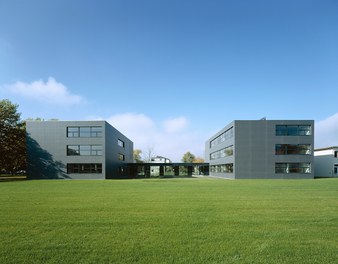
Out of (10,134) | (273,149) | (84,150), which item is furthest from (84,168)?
(273,149)

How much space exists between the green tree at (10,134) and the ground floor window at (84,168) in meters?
16.7

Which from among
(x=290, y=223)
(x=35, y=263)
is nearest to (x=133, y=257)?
(x=35, y=263)

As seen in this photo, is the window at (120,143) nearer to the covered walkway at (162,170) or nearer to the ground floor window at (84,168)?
the covered walkway at (162,170)

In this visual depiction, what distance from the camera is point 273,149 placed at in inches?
1718

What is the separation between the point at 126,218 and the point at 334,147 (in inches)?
2293

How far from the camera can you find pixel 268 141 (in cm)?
4381

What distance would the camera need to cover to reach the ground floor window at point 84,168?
43844 mm

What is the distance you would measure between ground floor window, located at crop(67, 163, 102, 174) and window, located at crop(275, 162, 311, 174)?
32156mm

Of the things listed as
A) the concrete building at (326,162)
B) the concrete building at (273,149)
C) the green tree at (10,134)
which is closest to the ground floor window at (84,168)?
the green tree at (10,134)

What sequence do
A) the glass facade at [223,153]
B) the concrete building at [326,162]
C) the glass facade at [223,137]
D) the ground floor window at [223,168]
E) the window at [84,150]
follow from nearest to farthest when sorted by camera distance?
the window at [84,150] → the ground floor window at [223,168] → the glass facade at [223,137] → the glass facade at [223,153] → the concrete building at [326,162]

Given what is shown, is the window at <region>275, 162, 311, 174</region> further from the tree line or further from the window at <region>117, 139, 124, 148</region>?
the tree line

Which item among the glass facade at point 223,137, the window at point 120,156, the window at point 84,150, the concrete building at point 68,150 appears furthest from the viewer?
the window at point 120,156

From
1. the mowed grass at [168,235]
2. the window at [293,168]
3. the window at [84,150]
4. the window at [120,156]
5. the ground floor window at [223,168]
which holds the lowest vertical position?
the ground floor window at [223,168]

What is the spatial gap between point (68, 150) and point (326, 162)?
183 feet
